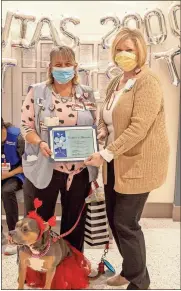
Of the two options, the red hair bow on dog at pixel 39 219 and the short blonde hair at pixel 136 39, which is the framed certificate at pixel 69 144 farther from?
the short blonde hair at pixel 136 39

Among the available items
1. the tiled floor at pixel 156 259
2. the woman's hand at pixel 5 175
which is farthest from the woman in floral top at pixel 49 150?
the woman's hand at pixel 5 175

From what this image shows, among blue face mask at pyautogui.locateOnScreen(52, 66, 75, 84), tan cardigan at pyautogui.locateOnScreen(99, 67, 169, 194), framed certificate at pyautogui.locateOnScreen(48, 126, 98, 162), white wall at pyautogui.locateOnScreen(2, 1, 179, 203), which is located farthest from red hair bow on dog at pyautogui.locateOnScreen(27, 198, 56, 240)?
white wall at pyautogui.locateOnScreen(2, 1, 179, 203)

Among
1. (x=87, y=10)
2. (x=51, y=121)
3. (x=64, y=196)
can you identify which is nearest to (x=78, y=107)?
(x=51, y=121)

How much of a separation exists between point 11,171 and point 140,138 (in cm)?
121

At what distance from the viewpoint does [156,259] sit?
10.3 ft

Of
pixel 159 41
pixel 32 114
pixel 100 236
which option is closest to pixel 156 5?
pixel 159 41

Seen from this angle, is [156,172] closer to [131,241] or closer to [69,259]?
[131,241]

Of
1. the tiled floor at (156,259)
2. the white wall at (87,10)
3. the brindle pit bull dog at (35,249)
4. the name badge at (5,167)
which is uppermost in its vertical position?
the white wall at (87,10)

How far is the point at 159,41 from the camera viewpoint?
330 centimetres

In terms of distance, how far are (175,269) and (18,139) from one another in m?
1.37

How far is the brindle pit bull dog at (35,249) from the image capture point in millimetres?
2391

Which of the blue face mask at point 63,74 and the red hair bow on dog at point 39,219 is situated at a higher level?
the blue face mask at point 63,74

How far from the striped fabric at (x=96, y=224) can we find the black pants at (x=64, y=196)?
64 mm

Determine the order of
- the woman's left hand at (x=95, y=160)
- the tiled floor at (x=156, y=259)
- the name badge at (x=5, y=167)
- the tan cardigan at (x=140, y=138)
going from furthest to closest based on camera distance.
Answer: the name badge at (x=5, y=167) → the tiled floor at (x=156, y=259) → the woman's left hand at (x=95, y=160) → the tan cardigan at (x=140, y=138)
